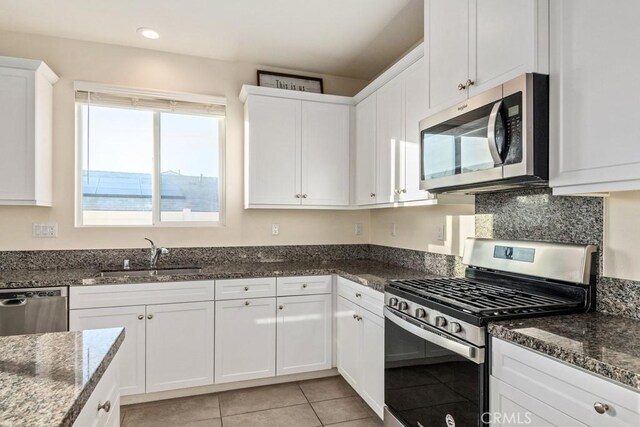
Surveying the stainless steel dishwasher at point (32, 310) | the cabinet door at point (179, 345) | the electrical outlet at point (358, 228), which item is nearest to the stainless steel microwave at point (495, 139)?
the electrical outlet at point (358, 228)

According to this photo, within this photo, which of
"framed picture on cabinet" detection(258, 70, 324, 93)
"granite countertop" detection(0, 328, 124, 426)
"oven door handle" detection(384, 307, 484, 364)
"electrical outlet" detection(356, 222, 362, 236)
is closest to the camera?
"granite countertop" detection(0, 328, 124, 426)

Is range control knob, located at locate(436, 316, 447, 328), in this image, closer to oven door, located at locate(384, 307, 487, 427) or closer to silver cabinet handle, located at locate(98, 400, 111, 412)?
oven door, located at locate(384, 307, 487, 427)

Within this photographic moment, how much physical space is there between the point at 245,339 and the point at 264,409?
1.59 ft

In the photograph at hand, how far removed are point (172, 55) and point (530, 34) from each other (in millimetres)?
2750

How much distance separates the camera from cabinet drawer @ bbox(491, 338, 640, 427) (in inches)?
38.1

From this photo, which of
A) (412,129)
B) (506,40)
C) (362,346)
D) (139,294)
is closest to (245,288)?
(139,294)

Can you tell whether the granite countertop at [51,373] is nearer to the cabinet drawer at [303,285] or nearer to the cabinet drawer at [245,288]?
the cabinet drawer at [245,288]

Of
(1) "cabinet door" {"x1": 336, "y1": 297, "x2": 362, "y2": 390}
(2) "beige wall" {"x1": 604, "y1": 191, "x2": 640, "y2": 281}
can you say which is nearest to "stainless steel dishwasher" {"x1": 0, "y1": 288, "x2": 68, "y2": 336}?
(1) "cabinet door" {"x1": 336, "y1": 297, "x2": 362, "y2": 390}

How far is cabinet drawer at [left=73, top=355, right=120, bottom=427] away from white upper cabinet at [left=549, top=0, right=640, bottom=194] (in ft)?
5.43

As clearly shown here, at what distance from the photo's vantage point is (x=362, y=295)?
2469 millimetres

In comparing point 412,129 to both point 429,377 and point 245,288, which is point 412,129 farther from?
point 245,288

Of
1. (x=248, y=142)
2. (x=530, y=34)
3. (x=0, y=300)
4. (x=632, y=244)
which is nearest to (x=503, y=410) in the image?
(x=632, y=244)

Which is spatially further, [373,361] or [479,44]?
[373,361]

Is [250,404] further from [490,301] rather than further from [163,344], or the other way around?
[490,301]
